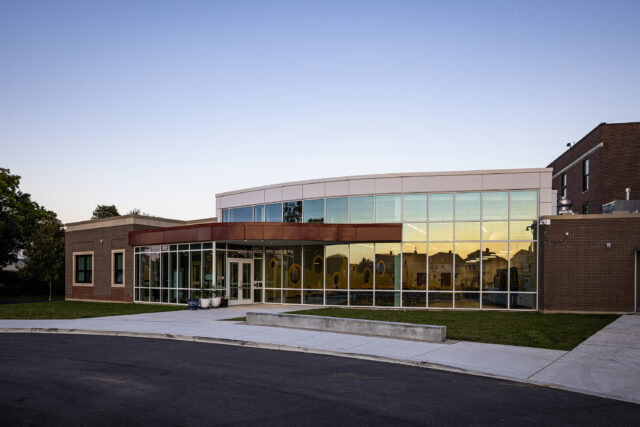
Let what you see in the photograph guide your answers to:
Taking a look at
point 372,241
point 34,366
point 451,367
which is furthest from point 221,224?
point 451,367

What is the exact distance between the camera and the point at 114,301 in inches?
1245

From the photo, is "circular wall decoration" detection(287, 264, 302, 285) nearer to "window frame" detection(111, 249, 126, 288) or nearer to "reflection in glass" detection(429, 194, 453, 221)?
"reflection in glass" detection(429, 194, 453, 221)

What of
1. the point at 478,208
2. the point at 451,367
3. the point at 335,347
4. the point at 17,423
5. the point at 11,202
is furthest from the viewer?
the point at 11,202

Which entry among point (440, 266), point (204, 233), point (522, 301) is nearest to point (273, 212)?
point (204, 233)

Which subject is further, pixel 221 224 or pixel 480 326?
pixel 221 224

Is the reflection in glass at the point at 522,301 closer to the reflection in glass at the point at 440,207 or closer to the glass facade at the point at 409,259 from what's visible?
the glass facade at the point at 409,259

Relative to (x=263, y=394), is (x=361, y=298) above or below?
below

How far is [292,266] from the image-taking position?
27.0 meters

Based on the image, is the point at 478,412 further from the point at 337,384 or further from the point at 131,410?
the point at 131,410

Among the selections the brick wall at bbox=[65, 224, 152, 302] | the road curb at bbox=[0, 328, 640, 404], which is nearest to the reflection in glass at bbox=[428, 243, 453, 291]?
the road curb at bbox=[0, 328, 640, 404]

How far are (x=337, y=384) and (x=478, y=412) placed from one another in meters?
2.68

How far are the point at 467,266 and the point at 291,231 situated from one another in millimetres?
8608

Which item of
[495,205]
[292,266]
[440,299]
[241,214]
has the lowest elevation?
[440,299]

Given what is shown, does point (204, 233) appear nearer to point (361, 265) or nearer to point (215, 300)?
point (215, 300)
